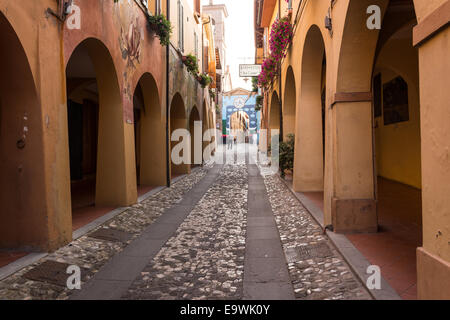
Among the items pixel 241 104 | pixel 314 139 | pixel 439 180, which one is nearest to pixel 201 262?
pixel 439 180

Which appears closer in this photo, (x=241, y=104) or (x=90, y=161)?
(x=90, y=161)

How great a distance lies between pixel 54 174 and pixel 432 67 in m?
4.10

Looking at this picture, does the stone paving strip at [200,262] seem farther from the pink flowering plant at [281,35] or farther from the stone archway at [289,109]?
the pink flowering plant at [281,35]

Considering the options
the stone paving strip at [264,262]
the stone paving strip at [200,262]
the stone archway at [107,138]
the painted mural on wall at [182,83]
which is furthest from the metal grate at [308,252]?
the painted mural on wall at [182,83]

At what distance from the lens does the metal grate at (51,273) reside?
320 cm

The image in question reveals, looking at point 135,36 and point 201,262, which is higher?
point 135,36

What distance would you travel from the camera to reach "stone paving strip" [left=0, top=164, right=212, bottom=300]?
2973 millimetres

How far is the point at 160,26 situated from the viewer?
26.4 feet

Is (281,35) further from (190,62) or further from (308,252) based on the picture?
(308,252)

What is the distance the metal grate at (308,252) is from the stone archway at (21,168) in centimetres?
301

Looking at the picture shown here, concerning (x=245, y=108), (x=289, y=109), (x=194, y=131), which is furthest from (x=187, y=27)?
(x=245, y=108)

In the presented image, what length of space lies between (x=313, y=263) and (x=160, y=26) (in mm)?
6916
